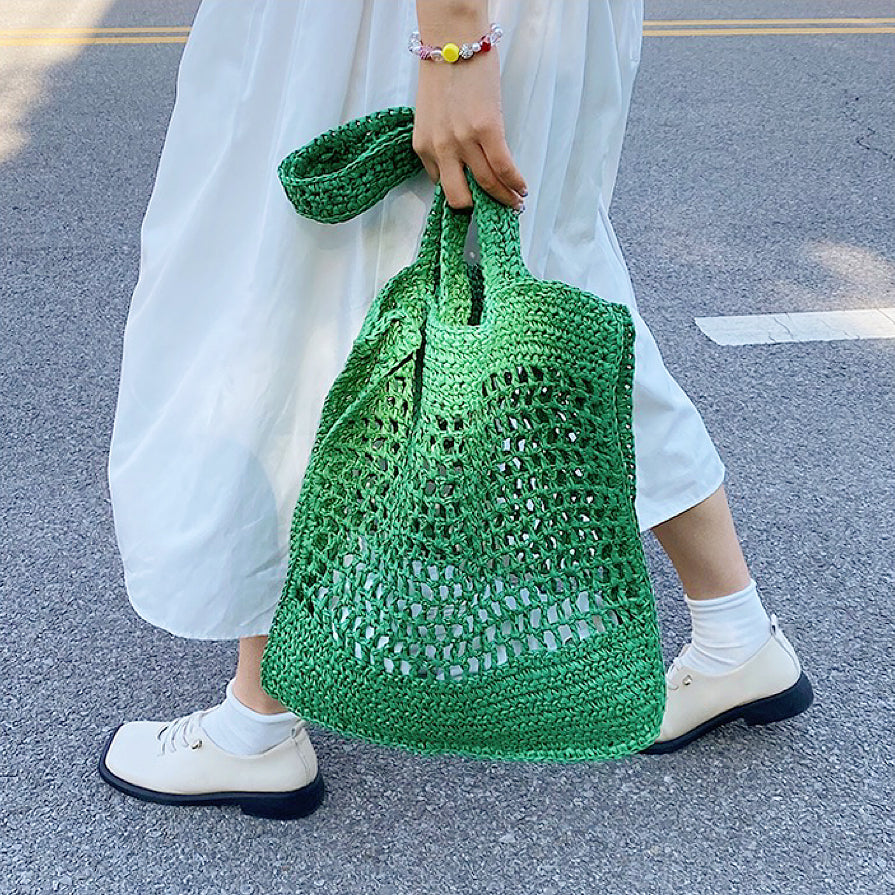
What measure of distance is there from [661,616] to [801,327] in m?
1.32

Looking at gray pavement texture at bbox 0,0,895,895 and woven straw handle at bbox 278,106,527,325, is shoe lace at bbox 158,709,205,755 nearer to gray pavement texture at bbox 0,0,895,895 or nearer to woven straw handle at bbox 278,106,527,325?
gray pavement texture at bbox 0,0,895,895

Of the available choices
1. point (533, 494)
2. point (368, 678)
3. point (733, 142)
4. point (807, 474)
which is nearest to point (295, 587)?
point (368, 678)

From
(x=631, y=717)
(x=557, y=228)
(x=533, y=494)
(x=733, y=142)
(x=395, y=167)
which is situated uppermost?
(x=395, y=167)

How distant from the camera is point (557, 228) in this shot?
1.46m

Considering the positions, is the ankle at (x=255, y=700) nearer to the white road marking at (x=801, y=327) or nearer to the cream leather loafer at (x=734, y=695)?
the cream leather loafer at (x=734, y=695)

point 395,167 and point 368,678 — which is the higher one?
point 395,167

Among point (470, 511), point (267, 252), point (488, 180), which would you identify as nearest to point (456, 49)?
point (488, 180)

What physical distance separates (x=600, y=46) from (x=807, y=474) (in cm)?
137

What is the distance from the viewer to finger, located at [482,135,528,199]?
1.21 metres

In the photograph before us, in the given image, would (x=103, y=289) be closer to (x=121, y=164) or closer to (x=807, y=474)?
(x=121, y=164)

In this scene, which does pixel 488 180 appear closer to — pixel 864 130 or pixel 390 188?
pixel 390 188

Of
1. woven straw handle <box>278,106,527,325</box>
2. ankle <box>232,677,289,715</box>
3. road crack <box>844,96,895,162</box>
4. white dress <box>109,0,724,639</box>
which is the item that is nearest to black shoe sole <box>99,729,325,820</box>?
ankle <box>232,677,289,715</box>

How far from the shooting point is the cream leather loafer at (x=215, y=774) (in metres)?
1.66

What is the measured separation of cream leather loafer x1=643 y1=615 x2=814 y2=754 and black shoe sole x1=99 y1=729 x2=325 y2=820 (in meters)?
0.51
